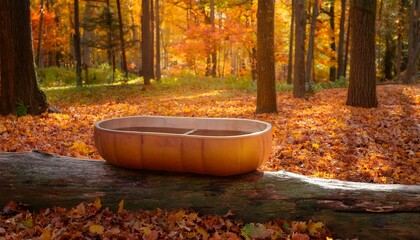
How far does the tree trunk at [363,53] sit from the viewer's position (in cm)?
965

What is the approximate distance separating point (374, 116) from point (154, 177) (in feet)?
20.7

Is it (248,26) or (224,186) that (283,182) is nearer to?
(224,186)

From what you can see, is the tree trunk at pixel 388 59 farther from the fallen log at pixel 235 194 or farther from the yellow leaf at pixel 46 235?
the yellow leaf at pixel 46 235

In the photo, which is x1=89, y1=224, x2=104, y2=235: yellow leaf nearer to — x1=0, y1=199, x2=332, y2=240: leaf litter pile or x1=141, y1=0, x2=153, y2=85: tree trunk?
x1=0, y1=199, x2=332, y2=240: leaf litter pile

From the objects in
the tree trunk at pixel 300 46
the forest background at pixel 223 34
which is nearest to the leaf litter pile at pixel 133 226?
the tree trunk at pixel 300 46

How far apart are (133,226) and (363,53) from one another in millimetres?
8329

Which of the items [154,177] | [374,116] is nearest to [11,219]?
[154,177]

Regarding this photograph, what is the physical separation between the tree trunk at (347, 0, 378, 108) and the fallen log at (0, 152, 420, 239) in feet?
22.1

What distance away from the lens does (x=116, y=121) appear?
176 inches

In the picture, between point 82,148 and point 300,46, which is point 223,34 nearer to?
point 300,46

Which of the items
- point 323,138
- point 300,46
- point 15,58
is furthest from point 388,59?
point 15,58

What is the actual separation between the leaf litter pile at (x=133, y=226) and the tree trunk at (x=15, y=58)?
563 cm

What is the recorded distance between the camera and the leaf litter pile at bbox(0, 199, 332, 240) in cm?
315

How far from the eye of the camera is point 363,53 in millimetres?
9742
